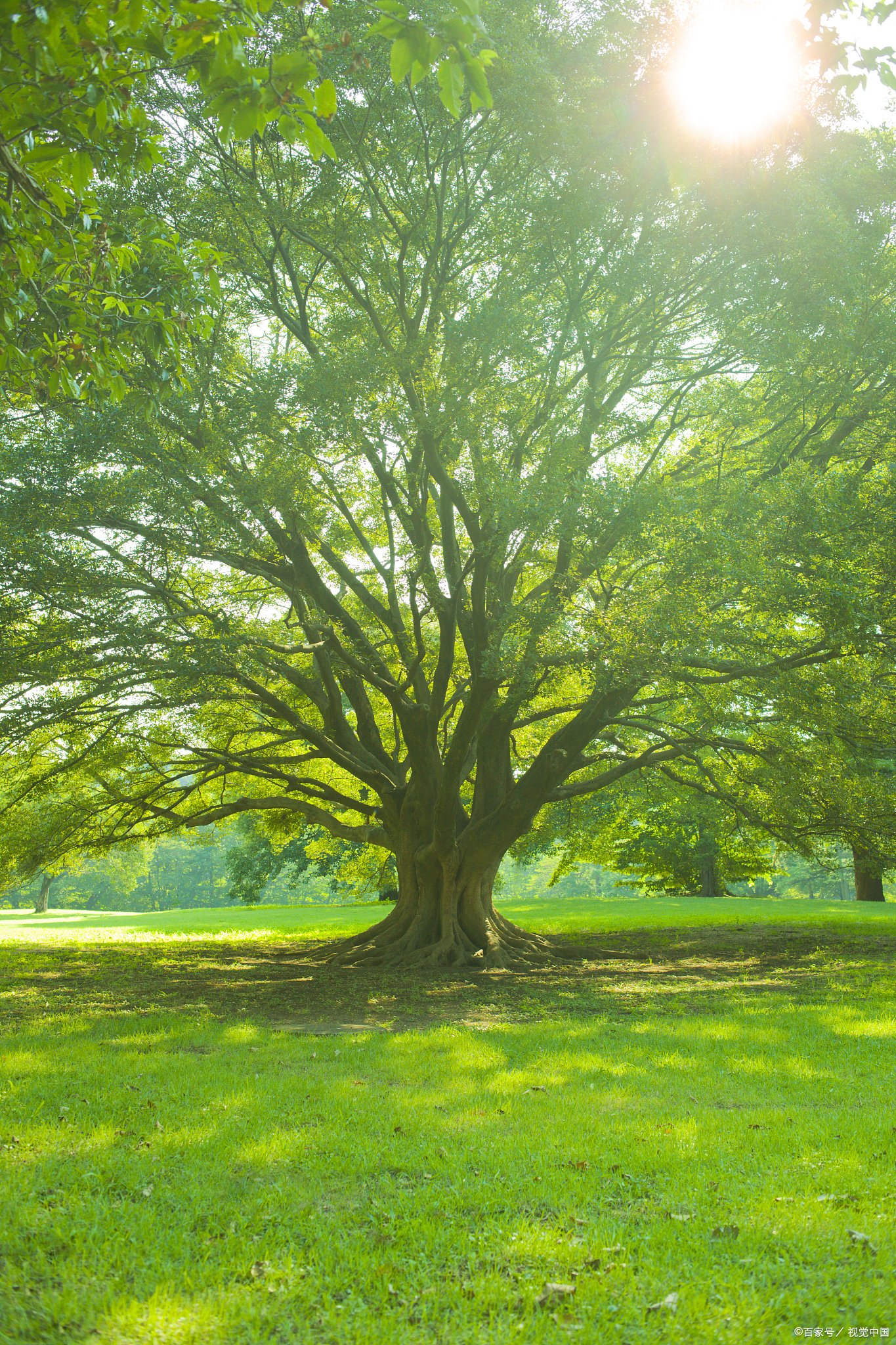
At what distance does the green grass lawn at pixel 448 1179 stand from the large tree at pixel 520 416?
14.0 feet

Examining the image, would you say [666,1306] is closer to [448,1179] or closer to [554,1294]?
[554,1294]

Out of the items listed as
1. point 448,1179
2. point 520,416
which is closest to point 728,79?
point 520,416

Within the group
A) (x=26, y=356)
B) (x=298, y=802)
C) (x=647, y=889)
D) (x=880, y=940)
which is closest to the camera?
(x=26, y=356)

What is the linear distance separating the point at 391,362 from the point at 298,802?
9.70 metres

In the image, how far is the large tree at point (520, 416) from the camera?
956cm

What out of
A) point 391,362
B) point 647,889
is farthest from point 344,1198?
point 647,889

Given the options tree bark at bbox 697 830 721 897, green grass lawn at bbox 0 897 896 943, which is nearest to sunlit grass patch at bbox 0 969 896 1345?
green grass lawn at bbox 0 897 896 943

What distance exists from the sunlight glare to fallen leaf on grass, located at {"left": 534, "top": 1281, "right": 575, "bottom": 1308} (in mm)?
10026

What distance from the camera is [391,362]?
395 inches

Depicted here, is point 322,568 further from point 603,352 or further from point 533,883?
point 533,883

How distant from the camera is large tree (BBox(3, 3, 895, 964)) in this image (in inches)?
376

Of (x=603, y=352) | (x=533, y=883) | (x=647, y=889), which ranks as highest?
(x=603, y=352)

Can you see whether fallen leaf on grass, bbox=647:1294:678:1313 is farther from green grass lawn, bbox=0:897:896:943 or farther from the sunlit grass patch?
green grass lawn, bbox=0:897:896:943

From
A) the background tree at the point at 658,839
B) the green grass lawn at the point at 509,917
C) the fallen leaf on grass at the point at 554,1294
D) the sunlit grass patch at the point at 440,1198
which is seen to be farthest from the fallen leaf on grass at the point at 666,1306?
the green grass lawn at the point at 509,917
